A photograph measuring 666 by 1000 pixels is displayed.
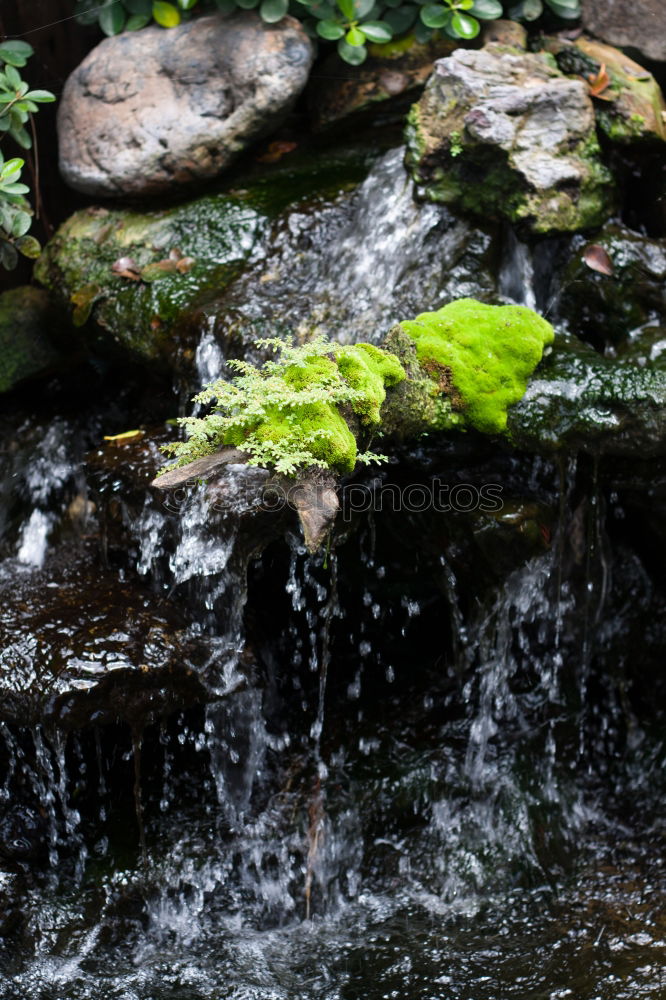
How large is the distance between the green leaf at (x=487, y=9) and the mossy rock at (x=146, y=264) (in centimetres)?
166

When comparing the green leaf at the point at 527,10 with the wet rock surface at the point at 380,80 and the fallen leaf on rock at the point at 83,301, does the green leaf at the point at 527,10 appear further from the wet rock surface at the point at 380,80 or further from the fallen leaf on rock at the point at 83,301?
the fallen leaf on rock at the point at 83,301

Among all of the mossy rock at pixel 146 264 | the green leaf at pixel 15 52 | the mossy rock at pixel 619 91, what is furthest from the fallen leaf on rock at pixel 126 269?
the mossy rock at pixel 619 91

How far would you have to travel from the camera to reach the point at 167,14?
17.8 feet

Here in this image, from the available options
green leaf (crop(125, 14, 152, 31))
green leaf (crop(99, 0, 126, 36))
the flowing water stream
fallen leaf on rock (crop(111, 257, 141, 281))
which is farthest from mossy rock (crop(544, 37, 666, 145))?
fallen leaf on rock (crop(111, 257, 141, 281))

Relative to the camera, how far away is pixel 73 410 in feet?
18.6

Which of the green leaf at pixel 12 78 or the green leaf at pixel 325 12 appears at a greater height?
the green leaf at pixel 325 12

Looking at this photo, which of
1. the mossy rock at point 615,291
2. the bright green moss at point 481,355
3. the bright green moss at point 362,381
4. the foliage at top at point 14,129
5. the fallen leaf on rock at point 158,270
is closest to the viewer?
the bright green moss at point 362,381

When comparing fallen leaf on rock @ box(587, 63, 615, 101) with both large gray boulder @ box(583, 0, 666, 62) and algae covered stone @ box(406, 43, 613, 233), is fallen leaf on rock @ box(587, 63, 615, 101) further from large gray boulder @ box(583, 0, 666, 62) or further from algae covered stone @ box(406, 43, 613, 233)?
large gray boulder @ box(583, 0, 666, 62)

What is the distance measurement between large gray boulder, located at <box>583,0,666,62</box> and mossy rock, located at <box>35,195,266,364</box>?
7.63 ft

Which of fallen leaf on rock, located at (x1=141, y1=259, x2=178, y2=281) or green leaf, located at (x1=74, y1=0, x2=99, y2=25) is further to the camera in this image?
green leaf, located at (x1=74, y1=0, x2=99, y2=25)

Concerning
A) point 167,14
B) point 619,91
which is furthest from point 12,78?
point 619,91

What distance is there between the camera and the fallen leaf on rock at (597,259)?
4668 mm

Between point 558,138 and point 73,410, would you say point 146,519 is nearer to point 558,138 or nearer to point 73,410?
point 73,410

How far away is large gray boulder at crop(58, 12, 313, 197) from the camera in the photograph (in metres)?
5.24
